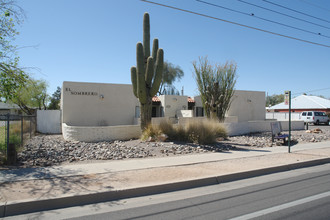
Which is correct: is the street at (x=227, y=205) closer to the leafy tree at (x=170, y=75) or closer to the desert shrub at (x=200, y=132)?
the desert shrub at (x=200, y=132)

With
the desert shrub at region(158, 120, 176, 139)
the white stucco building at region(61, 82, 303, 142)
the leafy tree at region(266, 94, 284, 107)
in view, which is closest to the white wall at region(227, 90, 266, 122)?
the white stucco building at region(61, 82, 303, 142)

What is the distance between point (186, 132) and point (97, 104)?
10.0m

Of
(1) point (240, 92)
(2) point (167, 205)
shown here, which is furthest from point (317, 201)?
(1) point (240, 92)

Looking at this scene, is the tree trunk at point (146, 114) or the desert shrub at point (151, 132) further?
the tree trunk at point (146, 114)

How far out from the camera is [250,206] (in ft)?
17.7

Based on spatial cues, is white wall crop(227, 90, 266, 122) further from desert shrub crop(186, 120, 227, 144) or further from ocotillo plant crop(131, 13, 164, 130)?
ocotillo plant crop(131, 13, 164, 130)

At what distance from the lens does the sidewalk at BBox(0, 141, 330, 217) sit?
5602 mm

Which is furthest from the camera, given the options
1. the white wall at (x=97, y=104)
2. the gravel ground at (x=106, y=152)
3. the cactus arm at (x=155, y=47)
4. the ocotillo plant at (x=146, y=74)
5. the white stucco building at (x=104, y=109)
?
the white wall at (x=97, y=104)

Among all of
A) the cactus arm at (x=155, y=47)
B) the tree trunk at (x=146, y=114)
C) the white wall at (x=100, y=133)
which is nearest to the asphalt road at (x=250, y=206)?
the tree trunk at (x=146, y=114)

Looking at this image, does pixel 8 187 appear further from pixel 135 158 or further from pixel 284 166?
pixel 284 166

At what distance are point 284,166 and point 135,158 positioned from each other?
5.46 metres

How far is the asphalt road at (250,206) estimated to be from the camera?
4902 mm

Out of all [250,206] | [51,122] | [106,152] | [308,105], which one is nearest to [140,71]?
[106,152]

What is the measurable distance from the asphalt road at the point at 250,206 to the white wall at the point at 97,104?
1659cm
